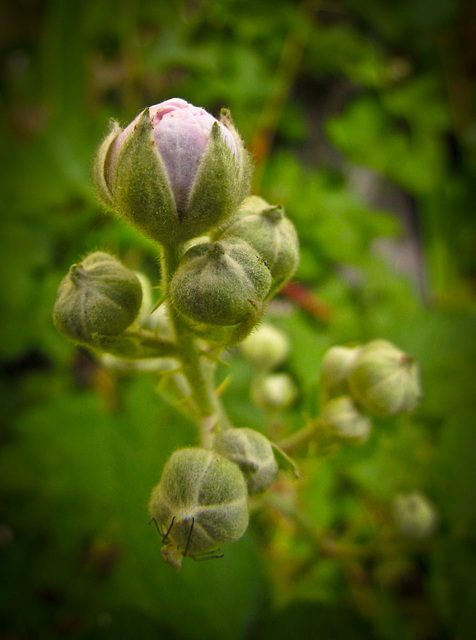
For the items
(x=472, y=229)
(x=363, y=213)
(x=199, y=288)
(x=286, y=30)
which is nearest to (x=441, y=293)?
(x=472, y=229)

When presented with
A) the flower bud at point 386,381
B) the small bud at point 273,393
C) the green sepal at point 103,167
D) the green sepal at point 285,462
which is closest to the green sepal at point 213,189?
the green sepal at point 103,167

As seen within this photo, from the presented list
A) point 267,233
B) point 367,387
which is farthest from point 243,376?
point 267,233

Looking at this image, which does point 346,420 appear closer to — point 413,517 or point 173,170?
point 413,517

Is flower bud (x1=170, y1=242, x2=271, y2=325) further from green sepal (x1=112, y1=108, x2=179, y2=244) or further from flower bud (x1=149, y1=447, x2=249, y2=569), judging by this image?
flower bud (x1=149, y1=447, x2=249, y2=569)

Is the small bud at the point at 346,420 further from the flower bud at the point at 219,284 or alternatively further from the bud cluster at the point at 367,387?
the flower bud at the point at 219,284

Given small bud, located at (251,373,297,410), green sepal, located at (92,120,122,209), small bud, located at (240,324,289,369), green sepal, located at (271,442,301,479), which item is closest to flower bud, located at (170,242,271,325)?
green sepal, located at (92,120,122,209)

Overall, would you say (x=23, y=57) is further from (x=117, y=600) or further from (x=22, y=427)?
(x=117, y=600)
